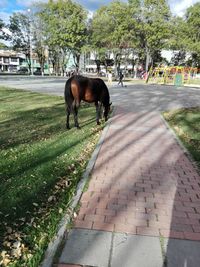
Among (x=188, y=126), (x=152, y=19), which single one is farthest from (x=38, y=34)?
(x=188, y=126)

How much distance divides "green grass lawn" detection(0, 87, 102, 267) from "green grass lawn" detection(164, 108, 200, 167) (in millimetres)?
2560

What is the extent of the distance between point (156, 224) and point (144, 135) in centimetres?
498

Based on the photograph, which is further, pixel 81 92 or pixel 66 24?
pixel 66 24

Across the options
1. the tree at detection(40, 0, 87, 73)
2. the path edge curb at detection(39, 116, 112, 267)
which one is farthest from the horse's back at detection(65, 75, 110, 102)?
the tree at detection(40, 0, 87, 73)

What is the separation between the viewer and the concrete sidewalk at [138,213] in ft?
11.0

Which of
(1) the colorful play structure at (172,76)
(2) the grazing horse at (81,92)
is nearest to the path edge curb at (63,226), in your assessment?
→ (2) the grazing horse at (81,92)

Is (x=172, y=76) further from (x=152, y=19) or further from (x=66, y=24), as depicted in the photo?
(x=66, y=24)

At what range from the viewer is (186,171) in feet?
19.8

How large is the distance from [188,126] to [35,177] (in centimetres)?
664

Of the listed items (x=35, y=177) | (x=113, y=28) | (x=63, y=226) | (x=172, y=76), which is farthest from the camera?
(x=113, y=28)

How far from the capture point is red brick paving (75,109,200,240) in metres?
3.98

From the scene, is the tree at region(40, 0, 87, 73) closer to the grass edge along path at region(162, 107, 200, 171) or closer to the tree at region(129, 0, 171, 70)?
the tree at region(129, 0, 171, 70)

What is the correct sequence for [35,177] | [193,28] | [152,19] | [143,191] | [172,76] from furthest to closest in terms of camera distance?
1. [193,28]
2. [152,19]
3. [172,76]
4. [35,177]
5. [143,191]

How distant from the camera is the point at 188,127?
1014 cm
